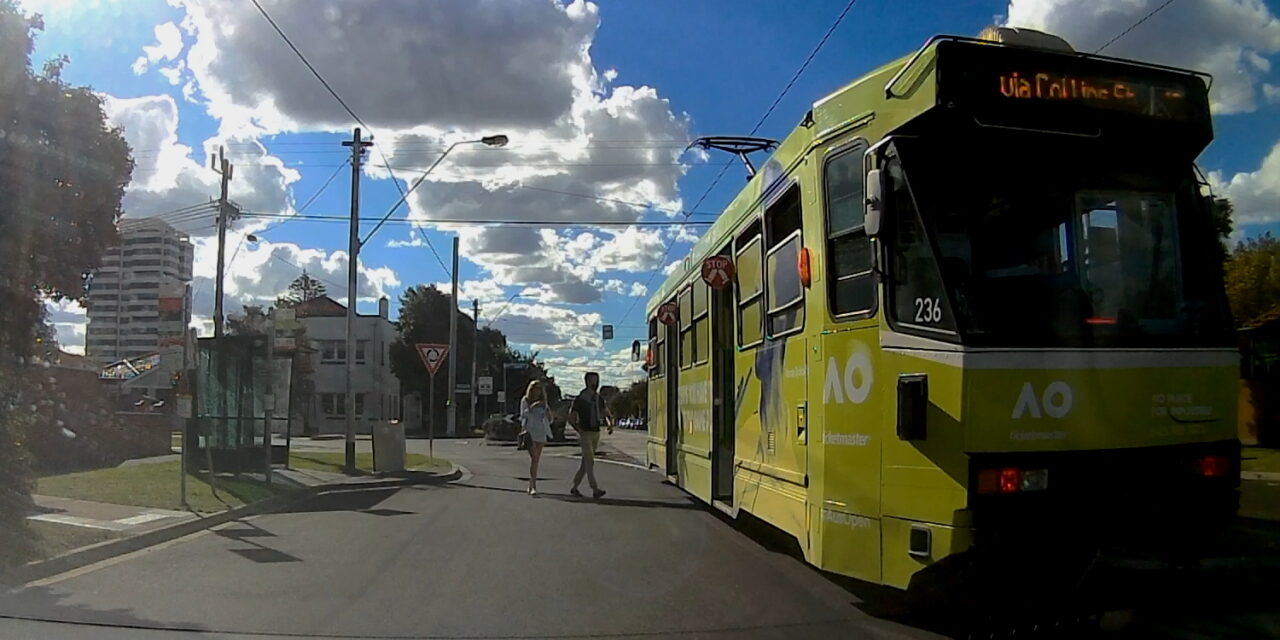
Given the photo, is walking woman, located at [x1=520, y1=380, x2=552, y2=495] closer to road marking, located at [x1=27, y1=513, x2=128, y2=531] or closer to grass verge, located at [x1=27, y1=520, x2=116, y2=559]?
road marking, located at [x1=27, y1=513, x2=128, y2=531]

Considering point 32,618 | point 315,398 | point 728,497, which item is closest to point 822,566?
point 728,497

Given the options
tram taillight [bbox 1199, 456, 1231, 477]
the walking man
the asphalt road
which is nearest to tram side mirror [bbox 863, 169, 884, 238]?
tram taillight [bbox 1199, 456, 1231, 477]

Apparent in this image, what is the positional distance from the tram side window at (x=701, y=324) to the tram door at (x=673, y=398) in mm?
1710

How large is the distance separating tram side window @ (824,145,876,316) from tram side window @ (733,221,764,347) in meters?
2.03

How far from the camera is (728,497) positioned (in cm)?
1061

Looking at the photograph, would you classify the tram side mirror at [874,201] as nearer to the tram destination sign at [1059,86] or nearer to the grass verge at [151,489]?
the tram destination sign at [1059,86]

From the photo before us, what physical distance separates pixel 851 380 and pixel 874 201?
3.85ft

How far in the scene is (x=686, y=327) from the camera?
1308cm

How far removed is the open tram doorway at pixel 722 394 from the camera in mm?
10539

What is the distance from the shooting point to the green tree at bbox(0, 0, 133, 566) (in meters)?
10.5

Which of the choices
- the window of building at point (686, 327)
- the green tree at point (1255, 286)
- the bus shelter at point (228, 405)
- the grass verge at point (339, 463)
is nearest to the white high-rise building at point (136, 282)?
the bus shelter at point (228, 405)

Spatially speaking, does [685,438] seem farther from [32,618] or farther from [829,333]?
[32,618]

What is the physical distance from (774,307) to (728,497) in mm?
3120

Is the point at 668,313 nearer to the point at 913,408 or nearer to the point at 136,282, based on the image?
the point at 913,408
